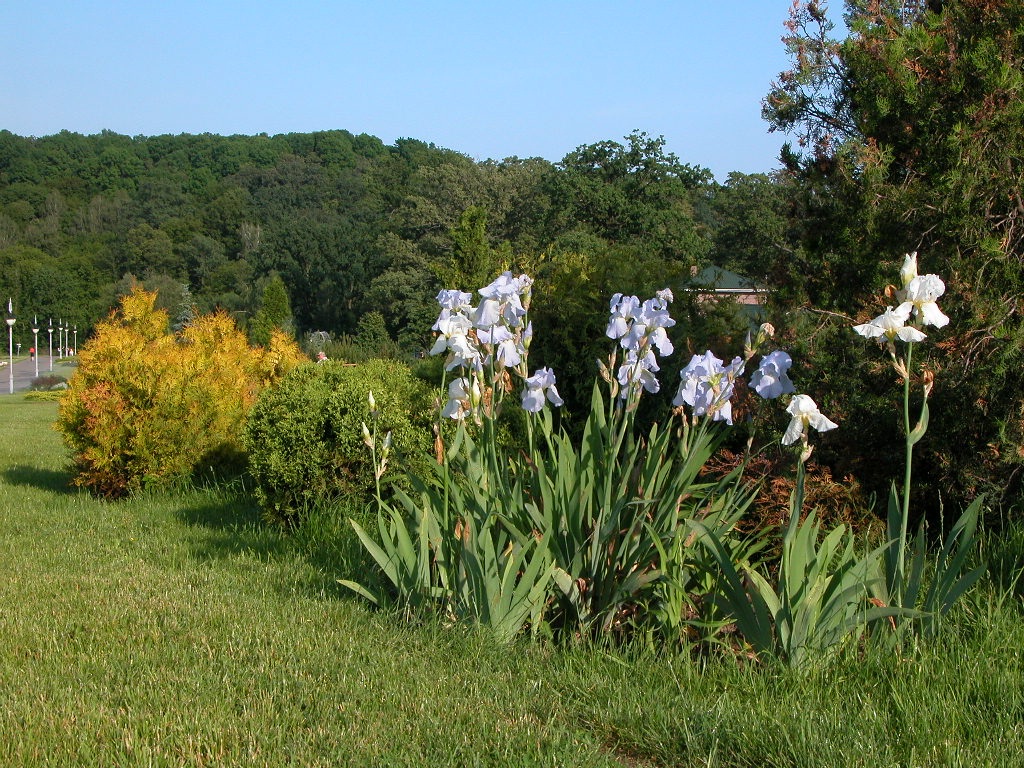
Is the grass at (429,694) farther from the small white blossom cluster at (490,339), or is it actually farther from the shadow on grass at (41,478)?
the shadow on grass at (41,478)

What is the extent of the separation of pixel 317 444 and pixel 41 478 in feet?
15.3

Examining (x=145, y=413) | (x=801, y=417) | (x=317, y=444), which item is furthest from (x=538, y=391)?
(x=145, y=413)

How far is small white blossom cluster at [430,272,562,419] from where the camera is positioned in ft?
12.0

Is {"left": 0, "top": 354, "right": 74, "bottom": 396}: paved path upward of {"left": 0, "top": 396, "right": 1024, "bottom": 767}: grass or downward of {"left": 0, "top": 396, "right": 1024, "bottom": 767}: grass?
downward

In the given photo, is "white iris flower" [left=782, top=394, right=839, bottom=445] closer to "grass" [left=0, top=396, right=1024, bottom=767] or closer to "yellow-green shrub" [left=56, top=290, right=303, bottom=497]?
"grass" [left=0, top=396, right=1024, bottom=767]

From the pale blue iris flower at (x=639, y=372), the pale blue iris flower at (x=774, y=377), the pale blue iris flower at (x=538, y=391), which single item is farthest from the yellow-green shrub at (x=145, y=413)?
the pale blue iris flower at (x=774, y=377)

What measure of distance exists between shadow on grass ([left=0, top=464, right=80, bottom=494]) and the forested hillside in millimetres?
4389

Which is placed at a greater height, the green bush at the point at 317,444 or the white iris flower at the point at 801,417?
the white iris flower at the point at 801,417

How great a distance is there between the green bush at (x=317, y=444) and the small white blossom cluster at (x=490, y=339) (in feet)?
5.67

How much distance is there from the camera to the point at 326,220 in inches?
3162

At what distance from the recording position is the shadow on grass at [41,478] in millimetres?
8065

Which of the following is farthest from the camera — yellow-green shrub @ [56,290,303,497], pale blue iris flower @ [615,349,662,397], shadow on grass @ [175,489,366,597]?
yellow-green shrub @ [56,290,303,497]

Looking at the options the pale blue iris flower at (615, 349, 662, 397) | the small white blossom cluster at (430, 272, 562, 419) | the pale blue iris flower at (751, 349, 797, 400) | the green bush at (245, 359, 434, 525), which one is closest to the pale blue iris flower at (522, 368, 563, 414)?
the small white blossom cluster at (430, 272, 562, 419)

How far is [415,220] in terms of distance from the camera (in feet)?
158
